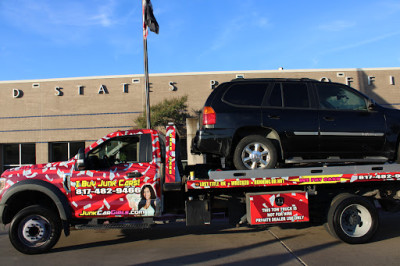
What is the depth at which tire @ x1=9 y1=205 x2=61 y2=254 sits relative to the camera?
211 inches

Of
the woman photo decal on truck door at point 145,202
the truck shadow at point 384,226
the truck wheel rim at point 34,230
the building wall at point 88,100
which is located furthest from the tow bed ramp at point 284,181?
the building wall at point 88,100

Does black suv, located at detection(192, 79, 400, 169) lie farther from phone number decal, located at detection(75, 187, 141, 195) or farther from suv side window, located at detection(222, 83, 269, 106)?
phone number decal, located at detection(75, 187, 141, 195)

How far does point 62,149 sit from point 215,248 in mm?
15478

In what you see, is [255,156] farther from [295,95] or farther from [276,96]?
[295,95]

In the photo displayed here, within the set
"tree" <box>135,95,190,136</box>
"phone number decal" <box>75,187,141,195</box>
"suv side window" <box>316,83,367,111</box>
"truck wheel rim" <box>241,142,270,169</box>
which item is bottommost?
"phone number decal" <box>75,187,141,195</box>

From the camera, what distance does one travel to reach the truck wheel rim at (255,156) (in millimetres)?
5508

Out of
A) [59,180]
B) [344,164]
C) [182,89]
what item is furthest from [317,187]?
[182,89]

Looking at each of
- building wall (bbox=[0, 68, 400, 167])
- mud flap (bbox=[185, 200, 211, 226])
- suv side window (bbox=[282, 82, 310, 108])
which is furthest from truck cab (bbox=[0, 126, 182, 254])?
building wall (bbox=[0, 68, 400, 167])

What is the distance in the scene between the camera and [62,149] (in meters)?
18.7

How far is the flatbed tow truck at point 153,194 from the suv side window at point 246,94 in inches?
47.7

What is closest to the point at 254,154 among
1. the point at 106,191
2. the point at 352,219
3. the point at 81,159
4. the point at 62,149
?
the point at 352,219

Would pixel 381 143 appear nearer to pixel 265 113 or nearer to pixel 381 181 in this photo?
pixel 381 181

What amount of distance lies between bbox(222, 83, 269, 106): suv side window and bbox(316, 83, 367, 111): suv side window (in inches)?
41.2

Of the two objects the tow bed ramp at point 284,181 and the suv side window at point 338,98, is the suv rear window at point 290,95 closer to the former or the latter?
the suv side window at point 338,98
